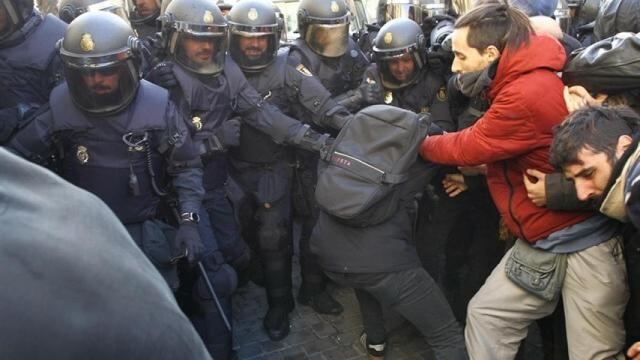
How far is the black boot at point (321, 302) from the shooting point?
4.43m

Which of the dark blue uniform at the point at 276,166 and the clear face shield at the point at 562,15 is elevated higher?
the clear face shield at the point at 562,15

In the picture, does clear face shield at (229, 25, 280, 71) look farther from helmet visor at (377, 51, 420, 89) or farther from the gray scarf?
the gray scarf

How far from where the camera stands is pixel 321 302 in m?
4.47

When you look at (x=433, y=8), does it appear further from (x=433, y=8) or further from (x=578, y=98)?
(x=578, y=98)

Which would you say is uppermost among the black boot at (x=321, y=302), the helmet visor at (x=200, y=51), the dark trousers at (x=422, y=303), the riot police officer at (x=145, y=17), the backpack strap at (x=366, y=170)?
the helmet visor at (x=200, y=51)

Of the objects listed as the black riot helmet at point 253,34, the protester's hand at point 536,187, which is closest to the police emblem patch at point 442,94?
the black riot helmet at point 253,34

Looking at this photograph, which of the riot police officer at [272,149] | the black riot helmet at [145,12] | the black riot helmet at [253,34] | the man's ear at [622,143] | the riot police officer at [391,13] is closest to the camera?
the man's ear at [622,143]

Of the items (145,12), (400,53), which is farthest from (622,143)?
(145,12)

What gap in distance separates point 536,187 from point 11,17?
143 inches

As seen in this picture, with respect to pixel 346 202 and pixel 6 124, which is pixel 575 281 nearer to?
pixel 346 202

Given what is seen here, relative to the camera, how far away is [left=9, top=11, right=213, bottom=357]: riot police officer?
3084 mm

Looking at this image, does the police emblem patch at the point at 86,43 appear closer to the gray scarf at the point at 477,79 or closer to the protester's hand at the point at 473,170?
the gray scarf at the point at 477,79

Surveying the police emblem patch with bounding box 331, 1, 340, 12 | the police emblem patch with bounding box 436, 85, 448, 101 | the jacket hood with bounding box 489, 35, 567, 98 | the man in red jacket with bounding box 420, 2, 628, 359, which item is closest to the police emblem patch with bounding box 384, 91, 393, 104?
the police emblem patch with bounding box 436, 85, 448, 101

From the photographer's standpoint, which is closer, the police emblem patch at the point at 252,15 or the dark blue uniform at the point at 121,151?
the dark blue uniform at the point at 121,151
